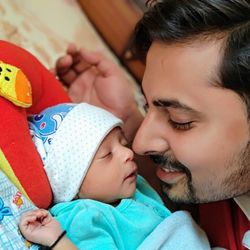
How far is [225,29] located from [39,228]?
1.68ft

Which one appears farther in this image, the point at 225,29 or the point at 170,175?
the point at 170,175

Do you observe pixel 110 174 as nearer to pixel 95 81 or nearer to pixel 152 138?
pixel 152 138

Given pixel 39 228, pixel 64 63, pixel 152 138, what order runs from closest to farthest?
pixel 39 228, pixel 152 138, pixel 64 63

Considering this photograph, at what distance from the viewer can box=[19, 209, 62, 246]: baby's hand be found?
958 millimetres

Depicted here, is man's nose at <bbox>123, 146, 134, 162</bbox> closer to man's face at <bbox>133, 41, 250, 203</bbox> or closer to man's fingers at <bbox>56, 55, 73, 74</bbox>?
man's face at <bbox>133, 41, 250, 203</bbox>

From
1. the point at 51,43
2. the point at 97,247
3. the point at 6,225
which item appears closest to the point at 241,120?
the point at 97,247

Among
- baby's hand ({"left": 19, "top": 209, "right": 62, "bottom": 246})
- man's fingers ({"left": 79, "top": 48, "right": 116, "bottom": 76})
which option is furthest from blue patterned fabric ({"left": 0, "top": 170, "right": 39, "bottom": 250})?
man's fingers ({"left": 79, "top": 48, "right": 116, "bottom": 76})

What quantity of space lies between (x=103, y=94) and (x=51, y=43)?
1.03ft

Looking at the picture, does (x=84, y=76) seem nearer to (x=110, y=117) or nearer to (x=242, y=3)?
(x=110, y=117)

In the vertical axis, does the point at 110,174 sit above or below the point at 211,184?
above

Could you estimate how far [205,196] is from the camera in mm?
1124

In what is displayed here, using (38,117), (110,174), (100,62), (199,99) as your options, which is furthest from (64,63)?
(199,99)

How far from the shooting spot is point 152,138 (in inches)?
42.8

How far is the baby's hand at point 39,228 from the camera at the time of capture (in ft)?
3.14
